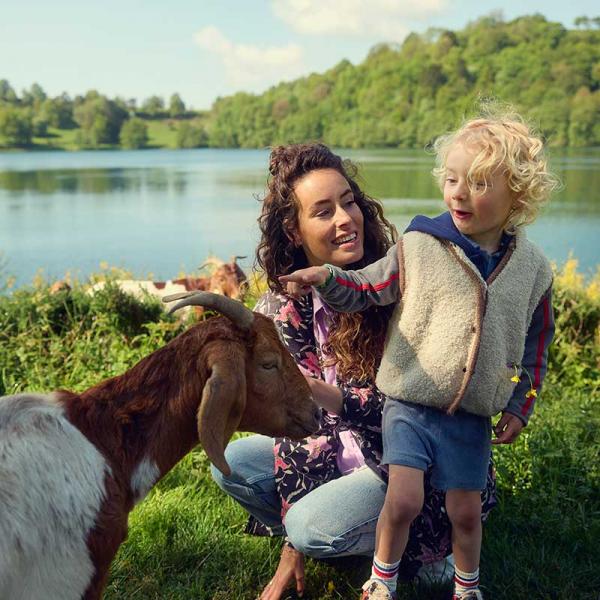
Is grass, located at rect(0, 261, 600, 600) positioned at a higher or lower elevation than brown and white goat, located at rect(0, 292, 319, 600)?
lower

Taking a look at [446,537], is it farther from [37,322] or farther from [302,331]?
[37,322]

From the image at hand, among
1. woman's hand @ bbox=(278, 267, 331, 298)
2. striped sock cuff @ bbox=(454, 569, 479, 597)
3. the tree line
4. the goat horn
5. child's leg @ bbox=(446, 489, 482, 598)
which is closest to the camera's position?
the goat horn

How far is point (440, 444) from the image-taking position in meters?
3.31

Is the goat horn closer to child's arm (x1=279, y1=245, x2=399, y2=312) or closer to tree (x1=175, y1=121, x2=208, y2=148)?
child's arm (x1=279, y1=245, x2=399, y2=312)

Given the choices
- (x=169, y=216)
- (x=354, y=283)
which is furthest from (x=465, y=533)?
(x=169, y=216)

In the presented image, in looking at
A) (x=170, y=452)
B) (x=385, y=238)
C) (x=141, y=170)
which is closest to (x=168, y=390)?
(x=170, y=452)

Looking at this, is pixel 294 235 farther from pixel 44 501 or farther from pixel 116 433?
pixel 44 501

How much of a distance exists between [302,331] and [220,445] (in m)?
1.12

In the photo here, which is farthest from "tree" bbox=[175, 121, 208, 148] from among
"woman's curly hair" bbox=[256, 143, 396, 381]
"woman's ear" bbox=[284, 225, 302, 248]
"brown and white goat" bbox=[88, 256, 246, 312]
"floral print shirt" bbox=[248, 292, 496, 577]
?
"floral print shirt" bbox=[248, 292, 496, 577]

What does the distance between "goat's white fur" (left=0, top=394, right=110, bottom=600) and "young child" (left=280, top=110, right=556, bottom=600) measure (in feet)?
3.76

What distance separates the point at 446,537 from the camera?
3.66 m

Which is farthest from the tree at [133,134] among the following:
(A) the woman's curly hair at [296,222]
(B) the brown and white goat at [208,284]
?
(A) the woman's curly hair at [296,222]

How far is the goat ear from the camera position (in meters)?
2.79

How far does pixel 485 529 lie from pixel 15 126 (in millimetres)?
75260
